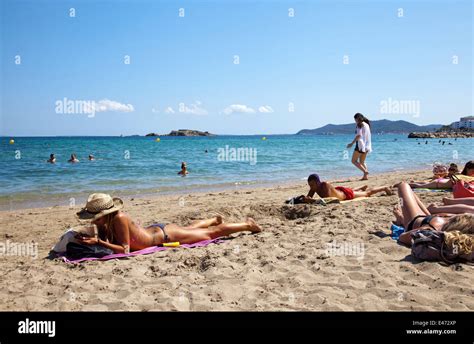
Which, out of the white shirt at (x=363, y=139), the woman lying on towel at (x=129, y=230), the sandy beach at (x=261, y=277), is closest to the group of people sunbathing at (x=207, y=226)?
the woman lying on towel at (x=129, y=230)

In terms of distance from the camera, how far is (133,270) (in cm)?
458

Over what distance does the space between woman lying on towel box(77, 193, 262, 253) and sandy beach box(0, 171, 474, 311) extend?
0.83 feet

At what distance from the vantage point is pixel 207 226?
6086mm

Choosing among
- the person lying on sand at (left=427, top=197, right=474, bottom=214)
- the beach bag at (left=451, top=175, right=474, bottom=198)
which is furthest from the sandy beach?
the beach bag at (left=451, top=175, right=474, bottom=198)

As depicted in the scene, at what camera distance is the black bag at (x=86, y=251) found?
5012mm

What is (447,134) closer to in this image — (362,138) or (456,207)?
(362,138)

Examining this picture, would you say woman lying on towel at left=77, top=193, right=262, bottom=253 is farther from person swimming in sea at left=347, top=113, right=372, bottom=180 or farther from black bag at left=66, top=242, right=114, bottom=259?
person swimming in sea at left=347, top=113, right=372, bottom=180

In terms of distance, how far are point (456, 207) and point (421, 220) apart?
98 cm

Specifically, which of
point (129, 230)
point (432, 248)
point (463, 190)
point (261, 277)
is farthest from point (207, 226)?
point (463, 190)

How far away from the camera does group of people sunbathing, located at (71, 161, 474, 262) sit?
4559 mm

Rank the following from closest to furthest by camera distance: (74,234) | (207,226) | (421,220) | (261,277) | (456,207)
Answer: (261,277)
(421,220)
(74,234)
(456,207)
(207,226)

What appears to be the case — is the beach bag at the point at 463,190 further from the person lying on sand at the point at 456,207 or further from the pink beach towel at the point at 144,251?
the pink beach towel at the point at 144,251
